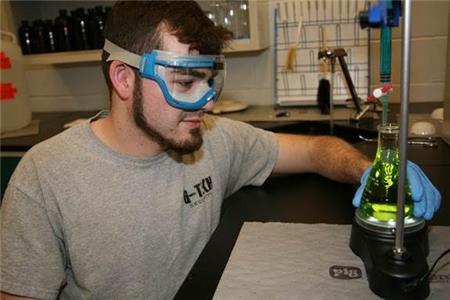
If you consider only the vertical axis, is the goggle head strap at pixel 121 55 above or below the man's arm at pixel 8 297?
above

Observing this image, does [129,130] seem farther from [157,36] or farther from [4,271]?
[4,271]

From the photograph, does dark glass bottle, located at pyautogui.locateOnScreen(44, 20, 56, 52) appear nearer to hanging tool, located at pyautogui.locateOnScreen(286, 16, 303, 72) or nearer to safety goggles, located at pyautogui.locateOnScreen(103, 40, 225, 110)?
hanging tool, located at pyautogui.locateOnScreen(286, 16, 303, 72)

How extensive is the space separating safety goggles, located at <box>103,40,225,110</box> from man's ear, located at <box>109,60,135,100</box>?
2 cm

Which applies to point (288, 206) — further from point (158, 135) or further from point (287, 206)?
point (158, 135)

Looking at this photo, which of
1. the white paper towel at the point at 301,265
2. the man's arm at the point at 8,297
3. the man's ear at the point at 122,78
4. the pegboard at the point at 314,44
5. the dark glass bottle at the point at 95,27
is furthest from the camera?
the dark glass bottle at the point at 95,27

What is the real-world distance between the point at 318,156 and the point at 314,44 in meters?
1.04

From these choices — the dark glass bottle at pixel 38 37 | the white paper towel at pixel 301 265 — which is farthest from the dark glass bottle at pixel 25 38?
the white paper towel at pixel 301 265

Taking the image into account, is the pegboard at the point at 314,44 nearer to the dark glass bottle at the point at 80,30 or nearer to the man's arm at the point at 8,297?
the dark glass bottle at the point at 80,30

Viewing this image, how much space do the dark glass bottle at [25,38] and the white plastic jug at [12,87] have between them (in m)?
0.06

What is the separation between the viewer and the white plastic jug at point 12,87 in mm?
1995

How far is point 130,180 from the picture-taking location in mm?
1016

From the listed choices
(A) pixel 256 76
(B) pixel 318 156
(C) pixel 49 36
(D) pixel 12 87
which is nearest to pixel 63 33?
(C) pixel 49 36

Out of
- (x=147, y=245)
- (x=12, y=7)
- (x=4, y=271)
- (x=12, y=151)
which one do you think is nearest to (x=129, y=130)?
(x=147, y=245)

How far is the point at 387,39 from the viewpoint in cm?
73
